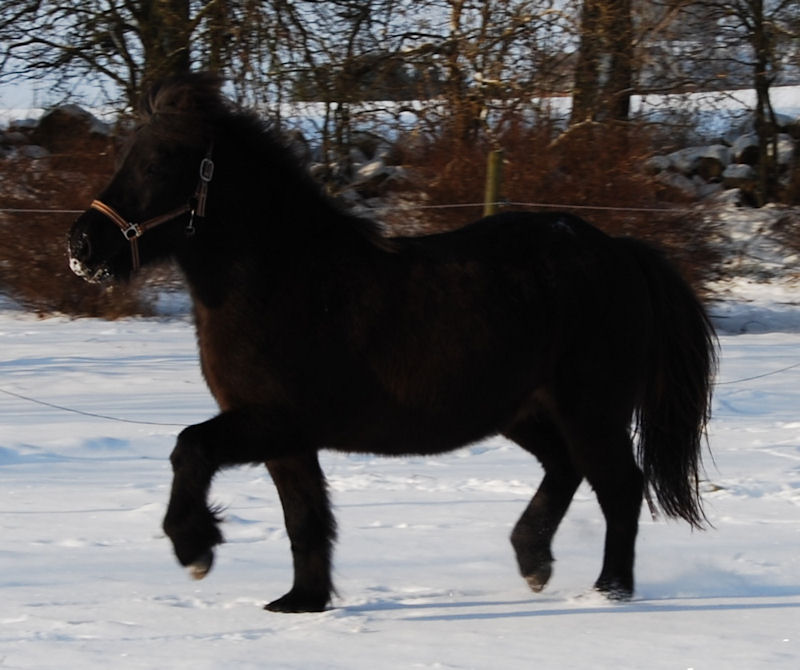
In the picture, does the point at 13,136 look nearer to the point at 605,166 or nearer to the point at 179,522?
the point at 605,166

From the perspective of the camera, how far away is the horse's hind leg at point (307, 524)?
415cm

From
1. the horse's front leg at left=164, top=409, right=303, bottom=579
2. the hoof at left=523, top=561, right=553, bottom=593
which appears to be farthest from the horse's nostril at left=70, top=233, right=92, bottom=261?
the hoof at left=523, top=561, right=553, bottom=593

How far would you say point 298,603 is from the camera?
13.5 ft

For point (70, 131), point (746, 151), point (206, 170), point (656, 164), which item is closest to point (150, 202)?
point (206, 170)

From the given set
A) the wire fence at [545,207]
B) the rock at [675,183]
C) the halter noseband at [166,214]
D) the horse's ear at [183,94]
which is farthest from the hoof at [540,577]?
the rock at [675,183]

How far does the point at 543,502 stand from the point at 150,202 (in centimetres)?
188

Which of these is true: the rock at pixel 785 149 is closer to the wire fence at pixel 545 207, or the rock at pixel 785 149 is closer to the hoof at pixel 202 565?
the wire fence at pixel 545 207

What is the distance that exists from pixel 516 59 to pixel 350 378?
37.0 ft

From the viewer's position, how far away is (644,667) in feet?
10.7

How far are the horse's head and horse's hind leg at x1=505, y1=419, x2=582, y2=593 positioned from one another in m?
1.58

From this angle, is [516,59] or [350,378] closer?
[350,378]

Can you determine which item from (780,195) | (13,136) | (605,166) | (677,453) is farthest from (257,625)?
(780,195)

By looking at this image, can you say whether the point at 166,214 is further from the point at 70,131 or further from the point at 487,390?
the point at 70,131

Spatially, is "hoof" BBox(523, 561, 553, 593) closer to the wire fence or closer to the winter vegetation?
the winter vegetation
